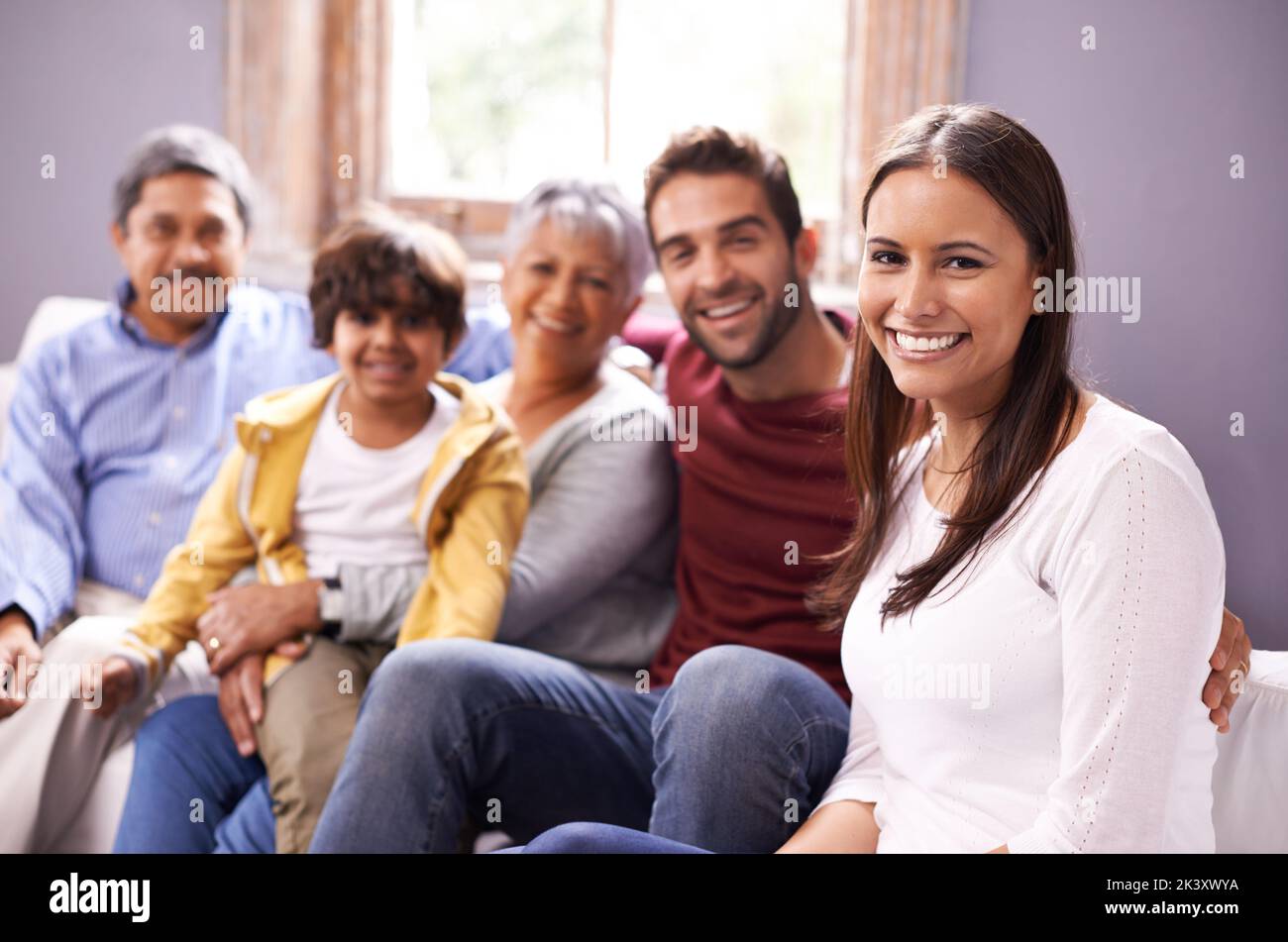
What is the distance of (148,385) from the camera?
2062 mm

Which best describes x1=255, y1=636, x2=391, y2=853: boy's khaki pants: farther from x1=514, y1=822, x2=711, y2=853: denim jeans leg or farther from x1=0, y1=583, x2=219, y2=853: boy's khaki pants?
x1=514, y1=822, x2=711, y2=853: denim jeans leg

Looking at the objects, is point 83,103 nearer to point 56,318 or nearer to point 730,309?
point 56,318

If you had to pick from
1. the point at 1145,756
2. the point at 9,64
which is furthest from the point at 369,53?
the point at 1145,756

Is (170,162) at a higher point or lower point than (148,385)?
higher

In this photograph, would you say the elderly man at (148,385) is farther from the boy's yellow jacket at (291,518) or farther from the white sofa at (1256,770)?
the white sofa at (1256,770)

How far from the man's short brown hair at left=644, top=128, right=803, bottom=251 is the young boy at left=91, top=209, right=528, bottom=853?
12.9 inches

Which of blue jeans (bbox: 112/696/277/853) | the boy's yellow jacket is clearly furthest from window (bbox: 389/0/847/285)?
blue jeans (bbox: 112/696/277/853)

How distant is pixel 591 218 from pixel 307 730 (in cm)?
81

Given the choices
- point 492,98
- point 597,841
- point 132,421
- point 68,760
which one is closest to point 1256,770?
point 597,841

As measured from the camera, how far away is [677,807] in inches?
50.5

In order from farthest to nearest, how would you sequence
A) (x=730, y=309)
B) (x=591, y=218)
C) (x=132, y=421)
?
1. (x=132, y=421)
2. (x=591, y=218)
3. (x=730, y=309)

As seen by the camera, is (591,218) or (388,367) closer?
(388,367)
